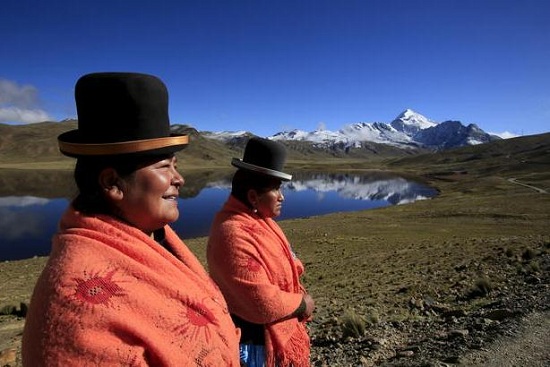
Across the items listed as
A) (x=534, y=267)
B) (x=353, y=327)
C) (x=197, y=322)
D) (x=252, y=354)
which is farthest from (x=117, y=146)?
(x=534, y=267)

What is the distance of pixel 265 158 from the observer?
3441 mm

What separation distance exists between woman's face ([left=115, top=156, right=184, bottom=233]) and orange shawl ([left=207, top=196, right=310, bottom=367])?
1.27 meters

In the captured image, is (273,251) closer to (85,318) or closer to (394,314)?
(85,318)

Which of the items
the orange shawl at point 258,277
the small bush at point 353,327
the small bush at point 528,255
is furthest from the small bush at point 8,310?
the small bush at point 528,255

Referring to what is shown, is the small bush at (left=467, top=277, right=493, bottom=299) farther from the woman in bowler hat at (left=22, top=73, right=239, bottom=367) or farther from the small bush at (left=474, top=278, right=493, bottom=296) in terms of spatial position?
the woman in bowler hat at (left=22, top=73, right=239, bottom=367)

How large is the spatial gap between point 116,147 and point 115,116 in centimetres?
13

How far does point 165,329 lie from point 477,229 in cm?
2582

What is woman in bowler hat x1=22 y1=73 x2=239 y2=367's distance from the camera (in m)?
1.46

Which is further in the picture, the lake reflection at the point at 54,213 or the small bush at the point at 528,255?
the lake reflection at the point at 54,213

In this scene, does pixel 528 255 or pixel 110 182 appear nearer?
pixel 110 182

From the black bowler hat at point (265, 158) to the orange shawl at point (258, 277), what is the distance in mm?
315

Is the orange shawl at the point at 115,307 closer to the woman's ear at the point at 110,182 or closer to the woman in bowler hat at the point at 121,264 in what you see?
the woman in bowler hat at the point at 121,264

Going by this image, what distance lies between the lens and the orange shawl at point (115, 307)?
4.73 ft

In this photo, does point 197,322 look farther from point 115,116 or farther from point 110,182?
point 115,116
